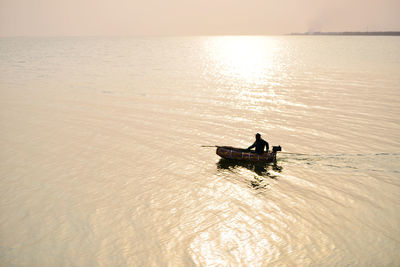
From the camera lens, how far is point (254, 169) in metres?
17.4

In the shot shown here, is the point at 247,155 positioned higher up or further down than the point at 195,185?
higher up

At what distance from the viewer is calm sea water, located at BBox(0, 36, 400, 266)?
10805mm

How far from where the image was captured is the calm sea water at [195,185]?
10805 mm

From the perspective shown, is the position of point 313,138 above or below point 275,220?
above

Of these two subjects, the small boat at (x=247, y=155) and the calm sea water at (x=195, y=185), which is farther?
the small boat at (x=247, y=155)

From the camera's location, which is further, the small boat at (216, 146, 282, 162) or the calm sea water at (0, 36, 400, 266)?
the small boat at (216, 146, 282, 162)

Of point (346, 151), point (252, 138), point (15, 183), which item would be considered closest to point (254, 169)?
point (252, 138)

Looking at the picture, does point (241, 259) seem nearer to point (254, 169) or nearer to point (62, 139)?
point (254, 169)

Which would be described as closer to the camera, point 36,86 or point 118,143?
point 118,143

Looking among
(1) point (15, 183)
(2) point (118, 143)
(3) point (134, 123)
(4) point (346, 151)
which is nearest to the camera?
(1) point (15, 183)

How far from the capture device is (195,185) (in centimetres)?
1548

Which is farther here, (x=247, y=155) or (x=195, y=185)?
(x=247, y=155)

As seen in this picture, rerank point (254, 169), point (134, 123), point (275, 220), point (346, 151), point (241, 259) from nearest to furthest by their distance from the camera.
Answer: point (241, 259) → point (275, 220) → point (254, 169) → point (346, 151) → point (134, 123)

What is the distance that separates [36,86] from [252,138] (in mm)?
34135
